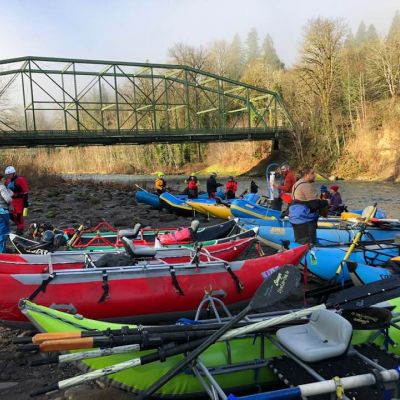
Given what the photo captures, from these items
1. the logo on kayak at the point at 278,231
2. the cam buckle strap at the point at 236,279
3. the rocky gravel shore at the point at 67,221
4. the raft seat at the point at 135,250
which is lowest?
the rocky gravel shore at the point at 67,221

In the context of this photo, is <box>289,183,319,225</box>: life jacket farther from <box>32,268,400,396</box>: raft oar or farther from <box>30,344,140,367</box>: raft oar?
<box>30,344,140,367</box>: raft oar

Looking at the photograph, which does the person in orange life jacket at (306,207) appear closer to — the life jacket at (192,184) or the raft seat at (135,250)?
the raft seat at (135,250)

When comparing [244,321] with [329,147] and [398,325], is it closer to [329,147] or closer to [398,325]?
[398,325]

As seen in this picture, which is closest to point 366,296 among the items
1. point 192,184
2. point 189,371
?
point 189,371

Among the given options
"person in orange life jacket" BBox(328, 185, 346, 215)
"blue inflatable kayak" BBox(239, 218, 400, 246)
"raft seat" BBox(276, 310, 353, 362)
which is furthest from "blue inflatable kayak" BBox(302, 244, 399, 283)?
"person in orange life jacket" BBox(328, 185, 346, 215)

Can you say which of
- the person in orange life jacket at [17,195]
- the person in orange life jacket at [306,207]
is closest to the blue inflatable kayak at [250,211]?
the person in orange life jacket at [306,207]

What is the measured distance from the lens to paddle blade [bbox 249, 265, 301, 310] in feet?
10.5

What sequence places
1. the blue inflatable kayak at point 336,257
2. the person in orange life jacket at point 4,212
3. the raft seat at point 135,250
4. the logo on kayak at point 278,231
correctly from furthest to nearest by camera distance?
the logo on kayak at point 278,231
the person in orange life jacket at point 4,212
the blue inflatable kayak at point 336,257
the raft seat at point 135,250

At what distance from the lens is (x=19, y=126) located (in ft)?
128

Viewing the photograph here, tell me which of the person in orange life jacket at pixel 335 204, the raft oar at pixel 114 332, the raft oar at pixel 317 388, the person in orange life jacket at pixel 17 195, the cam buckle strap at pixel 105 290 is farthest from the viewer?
the person in orange life jacket at pixel 335 204

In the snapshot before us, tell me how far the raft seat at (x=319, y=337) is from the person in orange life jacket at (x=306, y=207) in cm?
333

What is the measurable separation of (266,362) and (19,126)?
40.2 meters

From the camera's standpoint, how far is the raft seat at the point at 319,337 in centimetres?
299

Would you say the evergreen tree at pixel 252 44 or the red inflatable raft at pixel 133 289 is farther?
the evergreen tree at pixel 252 44
